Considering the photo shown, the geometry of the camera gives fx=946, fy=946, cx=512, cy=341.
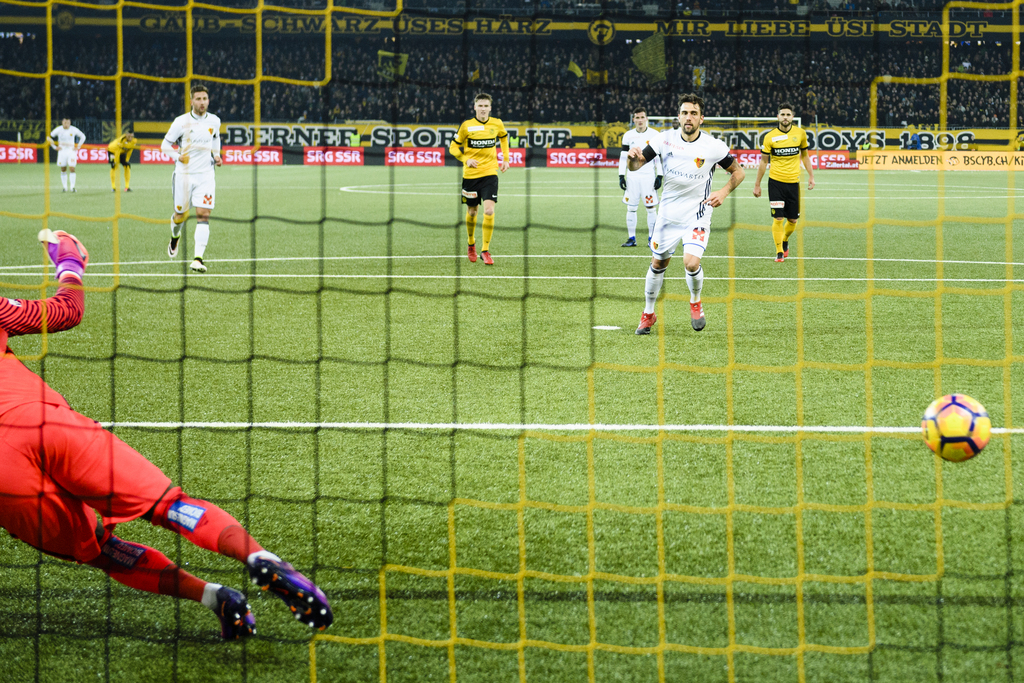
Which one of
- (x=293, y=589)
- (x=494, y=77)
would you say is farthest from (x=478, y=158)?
(x=494, y=77)

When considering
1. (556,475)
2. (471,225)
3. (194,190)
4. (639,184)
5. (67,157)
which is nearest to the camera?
(556,475)

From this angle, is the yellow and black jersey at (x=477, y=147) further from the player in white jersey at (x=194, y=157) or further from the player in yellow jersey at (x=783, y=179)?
the player in yellow jersey at (x=783, y=179)

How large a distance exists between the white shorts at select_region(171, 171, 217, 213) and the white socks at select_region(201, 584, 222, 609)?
8.94m

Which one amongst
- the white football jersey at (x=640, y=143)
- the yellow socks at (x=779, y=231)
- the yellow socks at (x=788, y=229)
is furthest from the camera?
the white football jersey at (x=640, y=143)

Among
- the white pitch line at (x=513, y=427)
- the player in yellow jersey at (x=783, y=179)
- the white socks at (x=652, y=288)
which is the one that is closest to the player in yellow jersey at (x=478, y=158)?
the player in yellow jersey at (x=783, y=179)

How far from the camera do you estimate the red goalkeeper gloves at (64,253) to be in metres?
3.40

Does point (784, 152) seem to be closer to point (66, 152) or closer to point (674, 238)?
point (674, 238)

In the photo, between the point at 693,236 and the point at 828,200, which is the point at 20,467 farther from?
the point at 828,200

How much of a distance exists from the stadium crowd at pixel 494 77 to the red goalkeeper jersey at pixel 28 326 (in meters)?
33.2

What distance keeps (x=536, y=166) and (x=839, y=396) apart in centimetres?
2921

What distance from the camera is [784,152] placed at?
12.5 m

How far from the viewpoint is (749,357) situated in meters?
7.14

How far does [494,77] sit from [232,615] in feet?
125

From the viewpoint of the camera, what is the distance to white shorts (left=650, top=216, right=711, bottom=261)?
823 cm
